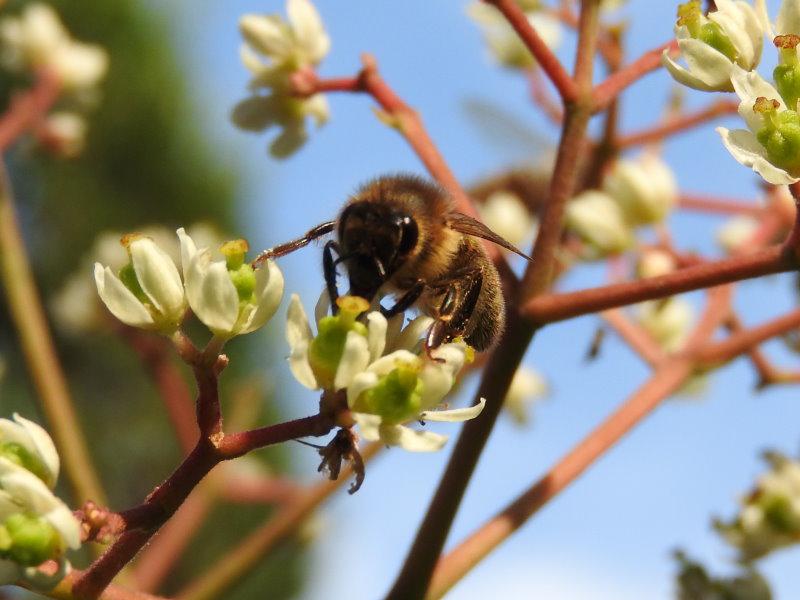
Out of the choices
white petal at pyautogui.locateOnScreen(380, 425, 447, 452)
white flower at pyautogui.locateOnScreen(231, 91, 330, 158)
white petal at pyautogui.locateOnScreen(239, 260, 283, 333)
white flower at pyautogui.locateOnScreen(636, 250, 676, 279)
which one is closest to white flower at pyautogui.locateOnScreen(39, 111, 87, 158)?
white flower at pyautogui.locateOnScreen(231, 91, 330, 158)

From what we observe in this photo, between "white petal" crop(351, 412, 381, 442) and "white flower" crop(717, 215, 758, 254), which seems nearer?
"white petal" crop(351, 412, 381, 442)

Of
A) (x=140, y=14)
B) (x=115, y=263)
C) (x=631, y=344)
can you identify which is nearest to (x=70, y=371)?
(x=140, y=14)

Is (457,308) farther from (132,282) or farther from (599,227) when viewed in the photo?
(599,227)

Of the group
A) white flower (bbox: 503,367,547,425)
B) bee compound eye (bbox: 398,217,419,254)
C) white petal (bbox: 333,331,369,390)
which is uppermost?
white petal (bbox: 333,331,369,390)

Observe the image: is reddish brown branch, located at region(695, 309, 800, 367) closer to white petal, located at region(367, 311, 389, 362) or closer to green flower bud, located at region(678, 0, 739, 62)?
green flower bud, located at region(678, 0, 739, 62)

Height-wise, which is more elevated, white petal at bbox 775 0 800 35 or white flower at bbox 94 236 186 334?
white flower at bbox 94 236 186 334

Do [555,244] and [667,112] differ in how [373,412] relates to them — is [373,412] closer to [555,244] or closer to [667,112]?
[555,244]

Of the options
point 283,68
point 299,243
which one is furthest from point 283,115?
point 299,243
